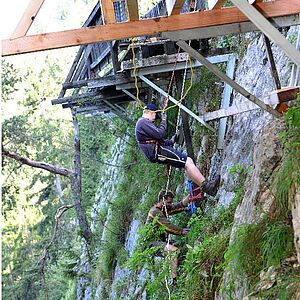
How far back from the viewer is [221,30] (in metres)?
6.26

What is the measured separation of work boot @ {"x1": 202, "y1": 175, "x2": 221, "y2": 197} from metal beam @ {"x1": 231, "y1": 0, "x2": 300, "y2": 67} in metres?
3.05

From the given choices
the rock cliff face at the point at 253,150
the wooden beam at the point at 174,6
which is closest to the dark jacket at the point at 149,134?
the rock cliff face at the point at 253,150

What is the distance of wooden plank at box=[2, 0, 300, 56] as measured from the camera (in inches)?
222

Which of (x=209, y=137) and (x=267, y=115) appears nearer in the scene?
Result: (x=267, y=115)

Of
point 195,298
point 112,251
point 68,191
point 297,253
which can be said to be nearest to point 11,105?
point 68,191

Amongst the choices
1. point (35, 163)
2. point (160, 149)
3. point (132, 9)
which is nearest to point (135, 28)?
point (132, 9)

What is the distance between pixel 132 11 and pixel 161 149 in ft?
11.2

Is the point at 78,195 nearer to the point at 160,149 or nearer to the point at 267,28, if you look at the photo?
the point at 160,149

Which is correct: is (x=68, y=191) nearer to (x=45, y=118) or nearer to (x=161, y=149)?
(x=45, y=118)

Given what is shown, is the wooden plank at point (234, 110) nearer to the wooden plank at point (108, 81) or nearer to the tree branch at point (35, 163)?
the wooden plank at point (108, 81)

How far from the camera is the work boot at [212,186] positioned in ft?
27.6

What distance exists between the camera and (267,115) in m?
7.55

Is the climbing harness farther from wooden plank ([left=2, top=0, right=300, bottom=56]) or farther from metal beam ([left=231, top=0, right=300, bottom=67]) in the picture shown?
metal beam ([left=231, top=0, right=300, bottom=67])

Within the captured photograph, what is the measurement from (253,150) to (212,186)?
1.28m
